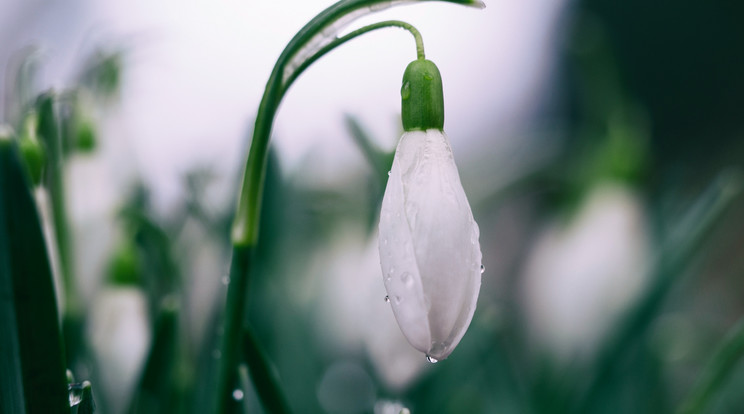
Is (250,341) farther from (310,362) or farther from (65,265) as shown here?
(310,362)

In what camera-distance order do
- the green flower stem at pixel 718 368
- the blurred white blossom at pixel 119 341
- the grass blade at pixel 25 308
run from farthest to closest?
the blurred white blossom at pixel 119 341
the green flower stem at pixel 718 368
the grass blade at pixel 25 308

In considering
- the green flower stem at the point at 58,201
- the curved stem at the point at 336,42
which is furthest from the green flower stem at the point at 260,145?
the green flower stem at the point at 58,201

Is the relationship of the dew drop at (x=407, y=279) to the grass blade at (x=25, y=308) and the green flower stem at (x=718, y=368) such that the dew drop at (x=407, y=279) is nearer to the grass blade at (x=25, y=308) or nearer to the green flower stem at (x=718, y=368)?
the grass blade at (x=25, y=308)

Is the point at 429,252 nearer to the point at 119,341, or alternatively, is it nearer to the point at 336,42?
the point at 336,42

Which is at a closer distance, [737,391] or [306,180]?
[737,391]

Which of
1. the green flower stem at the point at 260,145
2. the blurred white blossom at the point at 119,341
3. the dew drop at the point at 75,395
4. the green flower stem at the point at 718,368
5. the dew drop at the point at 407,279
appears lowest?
the green flower stem at the point at 718,368

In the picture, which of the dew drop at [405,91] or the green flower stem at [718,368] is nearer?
the dew drop at [405,91]

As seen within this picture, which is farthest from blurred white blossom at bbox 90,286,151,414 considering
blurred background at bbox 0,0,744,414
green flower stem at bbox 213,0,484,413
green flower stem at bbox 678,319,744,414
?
green flower stem at bbox 678,319,744,414

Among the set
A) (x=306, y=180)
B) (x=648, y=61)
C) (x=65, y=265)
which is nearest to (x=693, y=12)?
(x=648, y=61)

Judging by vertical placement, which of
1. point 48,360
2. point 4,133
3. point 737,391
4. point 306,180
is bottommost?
point 737,391
